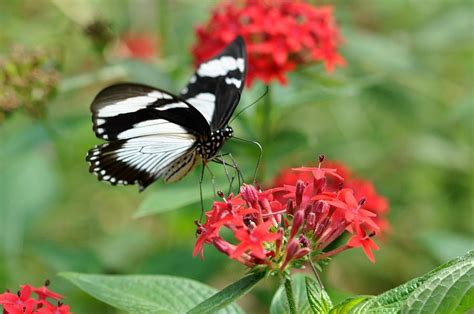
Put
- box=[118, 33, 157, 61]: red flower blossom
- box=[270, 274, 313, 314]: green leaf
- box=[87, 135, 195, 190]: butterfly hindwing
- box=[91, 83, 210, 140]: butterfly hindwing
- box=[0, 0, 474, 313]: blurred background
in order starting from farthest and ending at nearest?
box=[118, 33, 157, 61]: red flower blossom < box=[0, 0, 474, 313]: blurred background < box=[87, 135, 195, 190]: butterfly hindwing < box=[91, 83, 210, 140]: butterfly hindwing < box=[270, 274, 313, 314]: green leaf

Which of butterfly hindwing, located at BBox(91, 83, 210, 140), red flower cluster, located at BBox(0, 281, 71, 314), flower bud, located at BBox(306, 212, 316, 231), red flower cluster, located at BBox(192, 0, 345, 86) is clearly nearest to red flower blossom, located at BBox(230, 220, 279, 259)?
flower bud, located at BBox(306, 212, 316, 231)

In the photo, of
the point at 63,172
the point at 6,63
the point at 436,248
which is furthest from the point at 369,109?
the point at 6,63

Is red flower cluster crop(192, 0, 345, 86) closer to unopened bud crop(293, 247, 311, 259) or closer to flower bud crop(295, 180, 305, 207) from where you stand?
flower bud crop(295, 180, 305, 207)

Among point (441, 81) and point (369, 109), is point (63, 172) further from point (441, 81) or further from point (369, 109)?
point (441, 81)

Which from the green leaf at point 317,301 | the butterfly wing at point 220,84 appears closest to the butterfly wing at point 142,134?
the butterfly wing at point 220,84

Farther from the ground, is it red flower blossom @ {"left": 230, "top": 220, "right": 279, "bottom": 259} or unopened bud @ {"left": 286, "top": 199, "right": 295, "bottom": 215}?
unopened bud @ {"left": 286, "top": 199, "right": 295, "bottom": 215}

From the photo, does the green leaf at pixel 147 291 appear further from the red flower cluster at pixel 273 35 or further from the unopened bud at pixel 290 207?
the red flower cluster at pixel 273 35
